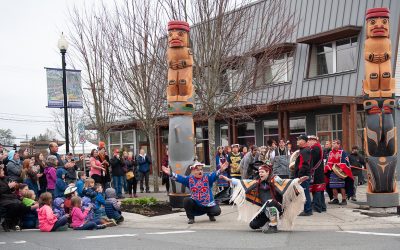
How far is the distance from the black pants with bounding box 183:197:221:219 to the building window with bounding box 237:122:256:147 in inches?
613

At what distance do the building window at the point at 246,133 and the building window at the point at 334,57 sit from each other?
17.5ft

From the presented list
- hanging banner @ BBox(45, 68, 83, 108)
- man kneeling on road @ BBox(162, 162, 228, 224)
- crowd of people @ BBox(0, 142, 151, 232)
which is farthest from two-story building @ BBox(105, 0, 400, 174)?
crowd of people @ BBox(0, 142, 151, 232)

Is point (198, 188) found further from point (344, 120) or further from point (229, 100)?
point (344, 120)

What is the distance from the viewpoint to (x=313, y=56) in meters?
22.8

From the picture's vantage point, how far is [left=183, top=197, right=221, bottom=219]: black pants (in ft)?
36.6

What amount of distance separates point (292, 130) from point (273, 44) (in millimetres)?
10046

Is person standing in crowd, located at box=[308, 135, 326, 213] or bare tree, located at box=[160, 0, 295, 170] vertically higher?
bare tree, located at box=[160, 0, 295, 170]

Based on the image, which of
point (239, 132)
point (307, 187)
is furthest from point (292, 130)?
point (307, 187)

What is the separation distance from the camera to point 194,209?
444 inches

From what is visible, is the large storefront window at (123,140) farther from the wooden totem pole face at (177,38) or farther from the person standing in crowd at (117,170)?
the wooden totem pole face at (177,38)

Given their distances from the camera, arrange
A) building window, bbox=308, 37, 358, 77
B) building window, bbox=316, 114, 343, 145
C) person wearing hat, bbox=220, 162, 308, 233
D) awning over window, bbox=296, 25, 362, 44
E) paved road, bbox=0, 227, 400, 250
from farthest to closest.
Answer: building window, bbox=316, 114, 343, 145, building window, bbox=308, 37, 358, 77, awning over window, bbox=296, 25, 362, 44, person wearing hat, bbox=220, 162, 308, 233, paved road, bbox=0, 227, 400, 250

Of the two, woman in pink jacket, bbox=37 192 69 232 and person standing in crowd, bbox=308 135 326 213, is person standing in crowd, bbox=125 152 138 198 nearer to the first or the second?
woman in pink jacket, bbox=37 192 69 232

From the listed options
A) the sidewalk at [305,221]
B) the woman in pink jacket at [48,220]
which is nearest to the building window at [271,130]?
the sidewalk at [305,221]

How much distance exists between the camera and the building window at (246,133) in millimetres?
26828
